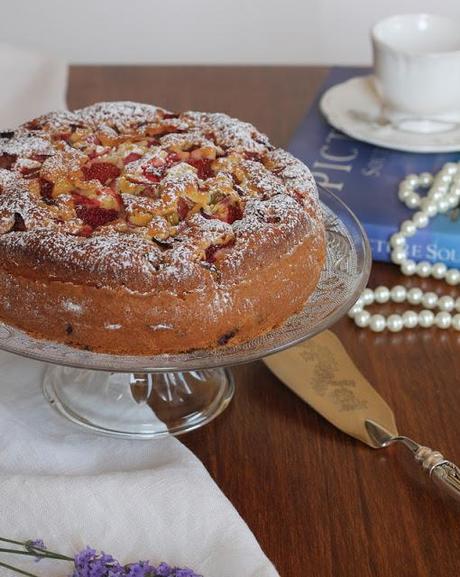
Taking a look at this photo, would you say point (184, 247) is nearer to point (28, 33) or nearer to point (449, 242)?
point (449, 242)

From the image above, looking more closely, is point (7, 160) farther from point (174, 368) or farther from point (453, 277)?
point (453, 277)

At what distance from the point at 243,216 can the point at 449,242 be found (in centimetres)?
45

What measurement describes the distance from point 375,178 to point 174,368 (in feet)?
2.28

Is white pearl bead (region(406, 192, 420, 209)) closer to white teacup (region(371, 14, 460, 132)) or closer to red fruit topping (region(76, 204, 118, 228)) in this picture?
white teacup (region(371, 14, 460, 132))

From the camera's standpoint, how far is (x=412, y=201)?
1.39 meters

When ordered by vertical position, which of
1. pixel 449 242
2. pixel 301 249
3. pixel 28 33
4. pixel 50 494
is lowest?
pixel 28 33

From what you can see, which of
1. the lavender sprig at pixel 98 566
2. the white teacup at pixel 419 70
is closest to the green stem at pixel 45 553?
the lavender sprig at pixel 98 566

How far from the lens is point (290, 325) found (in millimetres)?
1009

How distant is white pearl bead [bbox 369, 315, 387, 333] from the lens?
1.23 m

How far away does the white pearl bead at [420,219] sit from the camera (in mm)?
1350

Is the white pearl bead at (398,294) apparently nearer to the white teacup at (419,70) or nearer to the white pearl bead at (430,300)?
the white pearl bead at (430,300)

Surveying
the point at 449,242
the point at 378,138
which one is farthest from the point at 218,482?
→ the point at 378,138

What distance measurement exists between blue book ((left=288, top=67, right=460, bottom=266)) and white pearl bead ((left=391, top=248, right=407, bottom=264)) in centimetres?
2

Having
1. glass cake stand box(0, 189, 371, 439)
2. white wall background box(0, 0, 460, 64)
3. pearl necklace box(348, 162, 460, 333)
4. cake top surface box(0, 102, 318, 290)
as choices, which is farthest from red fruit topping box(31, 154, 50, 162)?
white wall background box(0, 0, 460, 64)
